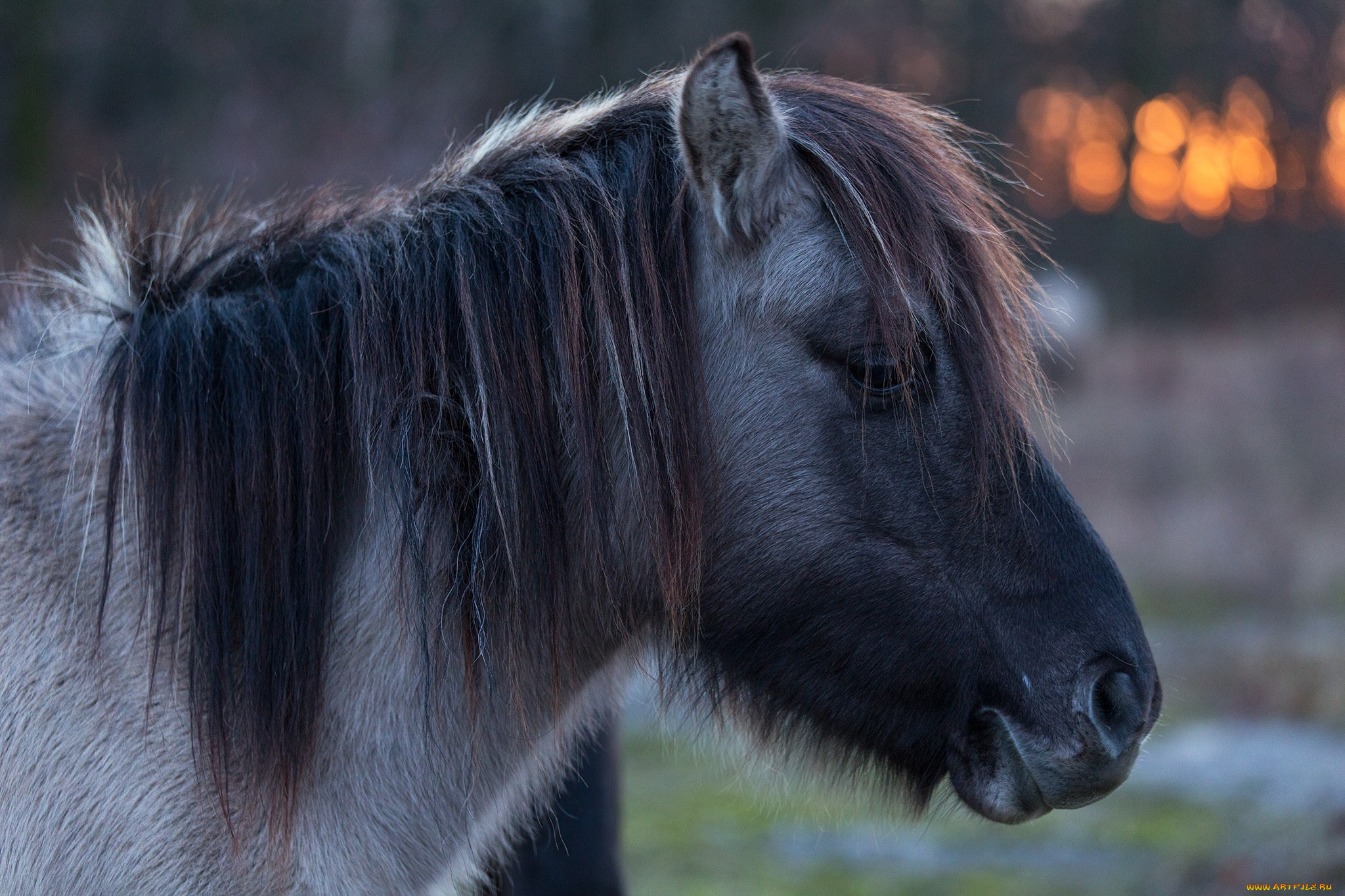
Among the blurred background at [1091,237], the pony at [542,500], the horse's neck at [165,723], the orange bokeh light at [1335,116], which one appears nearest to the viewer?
the horse's neck at [165,723]

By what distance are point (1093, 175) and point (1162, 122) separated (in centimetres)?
235

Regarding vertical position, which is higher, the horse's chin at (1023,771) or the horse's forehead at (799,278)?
the horse's forehead at (799,278)

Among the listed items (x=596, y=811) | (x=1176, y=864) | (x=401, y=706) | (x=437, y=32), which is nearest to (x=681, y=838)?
(x=1176, y=864)

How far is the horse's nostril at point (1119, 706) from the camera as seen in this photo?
6.56 ft

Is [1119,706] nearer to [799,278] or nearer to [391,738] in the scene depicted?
[799,278]

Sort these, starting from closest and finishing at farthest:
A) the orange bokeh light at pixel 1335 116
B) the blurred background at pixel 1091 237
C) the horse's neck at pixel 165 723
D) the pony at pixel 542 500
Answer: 1. the horse's neck at pixel 165 723
2. the pony at pixel 542 500
3. the blurred background at pixel 1091 237
4. the orange bokeh light at pixel 1335 116

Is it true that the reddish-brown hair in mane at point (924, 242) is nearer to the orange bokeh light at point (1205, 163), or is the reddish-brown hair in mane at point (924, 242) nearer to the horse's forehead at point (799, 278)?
the horse's forehead at point (799, 278)

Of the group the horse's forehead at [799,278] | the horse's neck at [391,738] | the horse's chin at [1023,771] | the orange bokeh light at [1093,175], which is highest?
the horse's forehead at [799,278]

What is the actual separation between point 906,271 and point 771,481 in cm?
48

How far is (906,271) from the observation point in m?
2.05

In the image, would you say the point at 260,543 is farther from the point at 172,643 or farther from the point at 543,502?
the point at 543,502

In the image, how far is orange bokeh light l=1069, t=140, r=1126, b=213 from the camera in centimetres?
2323

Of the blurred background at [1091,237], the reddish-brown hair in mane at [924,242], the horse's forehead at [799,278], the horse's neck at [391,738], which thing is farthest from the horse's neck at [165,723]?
the reddish-brown hair in mane at [924,242]

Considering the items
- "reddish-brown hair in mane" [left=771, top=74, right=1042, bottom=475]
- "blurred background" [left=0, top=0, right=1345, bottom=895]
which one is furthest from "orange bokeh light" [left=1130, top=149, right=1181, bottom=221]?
"reddish-brown hair in mane" [left=771, top=74, right=1042, bottom=475]
